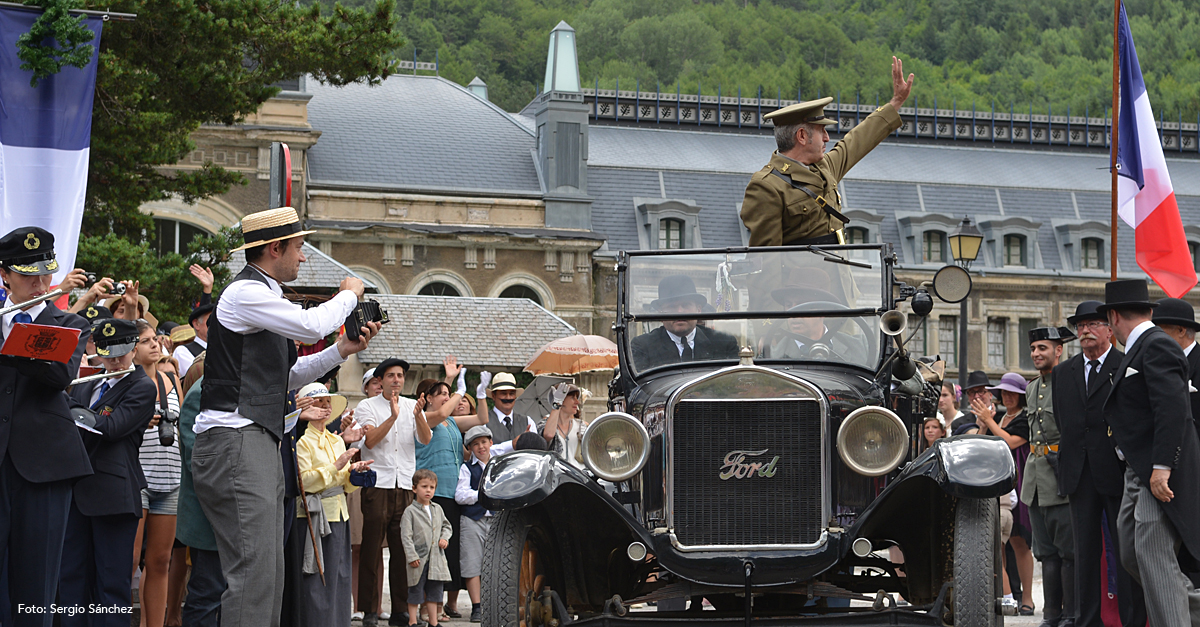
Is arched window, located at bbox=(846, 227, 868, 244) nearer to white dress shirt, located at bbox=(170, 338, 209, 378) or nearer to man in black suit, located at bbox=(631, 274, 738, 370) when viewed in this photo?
white dress shirt, located at bbox=(170, 338, 209, 378)

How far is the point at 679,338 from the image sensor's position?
795 centimetres

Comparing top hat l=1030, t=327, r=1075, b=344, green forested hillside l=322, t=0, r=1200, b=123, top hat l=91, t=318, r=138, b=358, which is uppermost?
green forested hillside l=322, t=0, r=1200, b=123

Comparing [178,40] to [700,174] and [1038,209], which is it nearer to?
[700,174]

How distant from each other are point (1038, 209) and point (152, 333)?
116 ft

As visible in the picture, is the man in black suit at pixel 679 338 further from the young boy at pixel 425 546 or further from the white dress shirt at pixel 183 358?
the white dress shirt at pixel 183 358

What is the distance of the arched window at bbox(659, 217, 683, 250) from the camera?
3641cm

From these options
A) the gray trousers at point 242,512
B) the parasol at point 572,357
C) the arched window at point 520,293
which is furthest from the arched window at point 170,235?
the gray trousers at point 242,512

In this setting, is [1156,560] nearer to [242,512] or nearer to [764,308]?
[764,308]

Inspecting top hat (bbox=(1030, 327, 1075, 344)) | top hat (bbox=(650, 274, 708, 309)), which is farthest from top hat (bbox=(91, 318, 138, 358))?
top hat (bbox=(1030, 327, 1075, 344))

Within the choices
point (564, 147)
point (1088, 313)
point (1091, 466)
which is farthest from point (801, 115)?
point (564, 147)

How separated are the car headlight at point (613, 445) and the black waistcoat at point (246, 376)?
162cm

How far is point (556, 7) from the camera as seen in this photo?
79.8m

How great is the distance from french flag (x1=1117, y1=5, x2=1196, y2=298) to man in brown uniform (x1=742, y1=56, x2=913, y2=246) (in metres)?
4.98

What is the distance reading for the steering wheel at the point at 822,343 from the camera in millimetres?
7715
